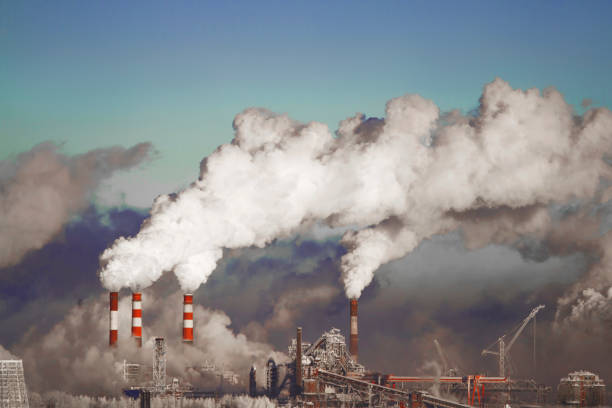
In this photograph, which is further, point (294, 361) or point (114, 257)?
point (294, 361)

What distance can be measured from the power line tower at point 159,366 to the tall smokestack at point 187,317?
276 centimetres

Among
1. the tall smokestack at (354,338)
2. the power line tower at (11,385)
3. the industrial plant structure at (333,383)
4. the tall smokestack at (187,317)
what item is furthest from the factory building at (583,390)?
the power line tower at (11,385)

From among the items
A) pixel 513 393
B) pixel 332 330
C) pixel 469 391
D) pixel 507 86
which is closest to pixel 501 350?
pixel 513 393

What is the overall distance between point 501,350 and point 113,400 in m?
74.0

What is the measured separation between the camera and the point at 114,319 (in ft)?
346

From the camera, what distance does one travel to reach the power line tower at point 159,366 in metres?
109

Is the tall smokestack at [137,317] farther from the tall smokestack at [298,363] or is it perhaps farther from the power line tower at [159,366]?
the tall smokestack at [298,363]

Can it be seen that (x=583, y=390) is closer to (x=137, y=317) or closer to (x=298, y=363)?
(x=298, y=363)

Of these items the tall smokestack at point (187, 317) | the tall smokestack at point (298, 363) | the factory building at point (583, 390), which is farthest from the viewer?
the factory building at point (583, 390)

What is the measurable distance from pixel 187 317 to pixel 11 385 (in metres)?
19.9

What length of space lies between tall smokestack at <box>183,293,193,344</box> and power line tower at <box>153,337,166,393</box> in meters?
2.76

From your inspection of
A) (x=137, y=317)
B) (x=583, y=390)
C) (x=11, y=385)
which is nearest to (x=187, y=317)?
(x=137, y=317)

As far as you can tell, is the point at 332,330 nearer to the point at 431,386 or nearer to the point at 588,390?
the point at 431,386

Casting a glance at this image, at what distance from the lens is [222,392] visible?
5059 inches
